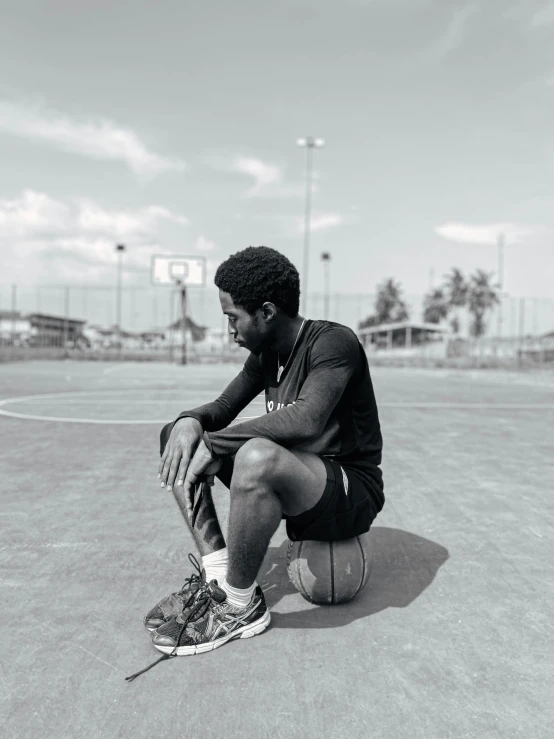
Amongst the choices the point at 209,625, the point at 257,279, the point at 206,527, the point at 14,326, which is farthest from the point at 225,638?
the point at 14,326

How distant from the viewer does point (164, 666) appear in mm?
2221

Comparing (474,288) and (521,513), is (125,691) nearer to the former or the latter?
(521,513)

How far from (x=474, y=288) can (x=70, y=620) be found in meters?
77.9

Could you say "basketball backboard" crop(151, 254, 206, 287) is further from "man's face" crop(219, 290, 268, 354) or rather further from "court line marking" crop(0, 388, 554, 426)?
"man's face" crop(219, 290, 268, 354)

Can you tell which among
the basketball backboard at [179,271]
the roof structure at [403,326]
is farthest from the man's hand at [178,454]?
the roof structure at [403,326]

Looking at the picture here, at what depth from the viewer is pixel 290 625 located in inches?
100

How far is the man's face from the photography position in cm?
259

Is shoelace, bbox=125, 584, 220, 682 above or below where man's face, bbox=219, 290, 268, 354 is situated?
below

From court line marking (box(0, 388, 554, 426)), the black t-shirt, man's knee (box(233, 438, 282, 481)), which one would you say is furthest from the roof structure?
man's knee (box(233, 438, 282, 481))

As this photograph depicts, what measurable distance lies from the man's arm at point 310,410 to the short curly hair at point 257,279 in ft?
0.80

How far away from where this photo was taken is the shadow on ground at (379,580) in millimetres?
2621

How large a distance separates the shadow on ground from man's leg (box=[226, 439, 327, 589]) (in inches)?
15.1

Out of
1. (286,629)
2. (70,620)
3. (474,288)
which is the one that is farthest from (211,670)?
(474,288)

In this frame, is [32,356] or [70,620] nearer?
[70,620]
